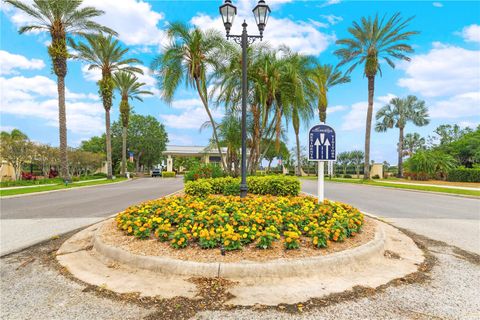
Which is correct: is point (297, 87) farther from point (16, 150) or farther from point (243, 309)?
point (16, 150)

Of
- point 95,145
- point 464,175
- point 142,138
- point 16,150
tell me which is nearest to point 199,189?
point 16,150

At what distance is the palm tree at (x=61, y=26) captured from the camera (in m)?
19.5

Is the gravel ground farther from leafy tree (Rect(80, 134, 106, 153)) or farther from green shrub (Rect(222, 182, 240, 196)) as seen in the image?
leafy tree (Rect(80, 134, 106, 153))

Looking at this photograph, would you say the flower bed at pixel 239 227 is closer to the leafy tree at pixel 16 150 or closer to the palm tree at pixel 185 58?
the palm tree at pixel 185 58

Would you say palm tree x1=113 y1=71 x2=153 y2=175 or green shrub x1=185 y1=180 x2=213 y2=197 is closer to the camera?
green shrub x1=185 y1=180 x2=213 y2=197

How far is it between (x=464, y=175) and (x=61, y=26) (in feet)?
124

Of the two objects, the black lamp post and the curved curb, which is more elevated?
the black lamp post

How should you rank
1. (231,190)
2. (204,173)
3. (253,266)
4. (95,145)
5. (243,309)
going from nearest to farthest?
(243,309) → (253,266) → (231,190) → (204,173) → (95,145)

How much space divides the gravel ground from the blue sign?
134 inches

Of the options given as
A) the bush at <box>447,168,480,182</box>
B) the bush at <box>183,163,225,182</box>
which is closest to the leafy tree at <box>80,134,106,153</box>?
the bush at <box>183,163,225,182</box>

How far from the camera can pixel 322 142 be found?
6.70 m

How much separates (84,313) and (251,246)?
2.15 metres

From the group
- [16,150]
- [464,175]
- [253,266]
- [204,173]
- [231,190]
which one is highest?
[16,150]

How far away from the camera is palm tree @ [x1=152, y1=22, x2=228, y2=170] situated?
37.3 feet
